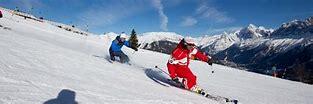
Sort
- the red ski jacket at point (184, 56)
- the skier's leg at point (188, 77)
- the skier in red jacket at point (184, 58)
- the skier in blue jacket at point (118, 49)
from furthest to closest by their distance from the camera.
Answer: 1. the skier in blue jacket at point (118, 49)
2. the red ski jacket at point (184, 56)
3. the skier in red jacket at point (184, 58)
4. the skier's leg at point (188, 77)

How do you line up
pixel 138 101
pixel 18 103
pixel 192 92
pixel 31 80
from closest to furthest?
pixel 18 103 < pixel 31 80 < pixel 138 101 < pixel 192 92

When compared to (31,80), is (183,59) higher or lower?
higher

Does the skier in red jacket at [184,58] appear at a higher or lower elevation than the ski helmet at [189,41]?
lower

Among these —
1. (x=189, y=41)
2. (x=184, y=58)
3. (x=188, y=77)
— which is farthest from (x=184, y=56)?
(x=188, y=77)

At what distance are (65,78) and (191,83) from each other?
5.89 m

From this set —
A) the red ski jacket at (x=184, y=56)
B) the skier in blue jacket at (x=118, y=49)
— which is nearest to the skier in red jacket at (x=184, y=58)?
the red ski jacket at (x=184, y=56)

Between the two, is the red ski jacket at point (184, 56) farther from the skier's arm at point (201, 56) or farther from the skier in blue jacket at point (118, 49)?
the skier in blue jacket at point (118, 49)

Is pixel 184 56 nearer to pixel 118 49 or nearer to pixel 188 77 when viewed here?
pixel 188 77

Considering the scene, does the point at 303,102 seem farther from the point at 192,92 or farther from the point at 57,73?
the point at 57,73

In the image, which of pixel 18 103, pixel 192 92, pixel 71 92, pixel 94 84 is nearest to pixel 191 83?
pixel 192 92

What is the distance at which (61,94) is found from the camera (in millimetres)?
7535

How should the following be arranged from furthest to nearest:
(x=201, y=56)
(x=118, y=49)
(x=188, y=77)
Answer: (x=118, y=49)
(x=201, y=56)
(x=188, y=77)

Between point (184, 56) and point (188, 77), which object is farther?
point (184, 56)

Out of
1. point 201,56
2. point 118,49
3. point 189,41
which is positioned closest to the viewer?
point 201,56
